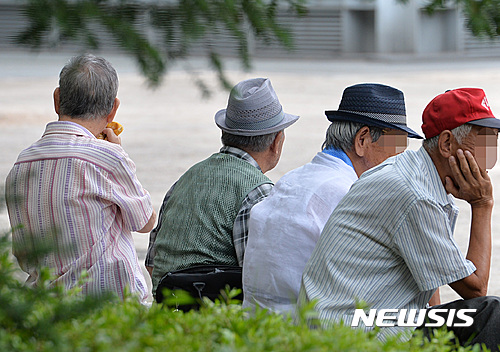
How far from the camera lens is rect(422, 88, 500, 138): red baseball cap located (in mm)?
2885

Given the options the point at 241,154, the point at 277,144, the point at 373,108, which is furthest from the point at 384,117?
the point at 241,154

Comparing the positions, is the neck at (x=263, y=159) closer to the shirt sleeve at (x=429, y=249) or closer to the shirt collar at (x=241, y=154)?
the shirt collar at (x=241, y=154)

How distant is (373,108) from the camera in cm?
337

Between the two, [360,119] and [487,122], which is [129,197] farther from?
[487,122]

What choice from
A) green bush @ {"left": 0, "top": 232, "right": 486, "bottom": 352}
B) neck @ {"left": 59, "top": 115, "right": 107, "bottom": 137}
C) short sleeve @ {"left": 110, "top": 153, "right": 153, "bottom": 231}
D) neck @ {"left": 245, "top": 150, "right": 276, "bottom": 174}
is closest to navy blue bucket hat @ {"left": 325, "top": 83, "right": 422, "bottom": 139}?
neck @ {"left": 245, "top": 150, "right": 276, "bottom": 174}

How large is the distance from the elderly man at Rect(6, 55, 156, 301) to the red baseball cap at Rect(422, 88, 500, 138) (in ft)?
4.29

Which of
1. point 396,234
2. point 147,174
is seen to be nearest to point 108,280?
point 396,234

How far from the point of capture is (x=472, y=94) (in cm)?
296

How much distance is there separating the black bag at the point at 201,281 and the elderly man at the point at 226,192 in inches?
3.0

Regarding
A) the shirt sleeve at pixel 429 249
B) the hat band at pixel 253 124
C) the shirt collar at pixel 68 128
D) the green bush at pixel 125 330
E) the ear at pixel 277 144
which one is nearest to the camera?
the green bush at pixel 125 330

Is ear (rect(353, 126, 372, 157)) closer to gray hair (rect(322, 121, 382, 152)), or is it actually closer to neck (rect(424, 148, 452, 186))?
gray hair (rect(322, 121, 382, 152))

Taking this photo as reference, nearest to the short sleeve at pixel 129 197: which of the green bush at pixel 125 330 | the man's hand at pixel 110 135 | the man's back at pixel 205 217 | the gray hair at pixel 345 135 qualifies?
the man's back at pixel 205 217

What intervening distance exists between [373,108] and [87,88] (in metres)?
1.28

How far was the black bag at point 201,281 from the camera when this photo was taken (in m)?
3.18
